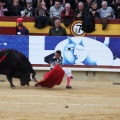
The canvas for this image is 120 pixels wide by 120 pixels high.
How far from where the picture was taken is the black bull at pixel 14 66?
1477cm

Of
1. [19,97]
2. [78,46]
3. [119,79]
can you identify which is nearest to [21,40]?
[78,46]

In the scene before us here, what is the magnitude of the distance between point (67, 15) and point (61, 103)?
19.9ft

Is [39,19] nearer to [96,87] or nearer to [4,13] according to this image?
[4,13]

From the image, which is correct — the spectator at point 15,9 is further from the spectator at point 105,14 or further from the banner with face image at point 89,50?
the spectator at point 105,14

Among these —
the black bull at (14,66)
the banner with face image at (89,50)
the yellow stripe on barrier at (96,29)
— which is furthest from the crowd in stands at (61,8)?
the black bull at (14,66)

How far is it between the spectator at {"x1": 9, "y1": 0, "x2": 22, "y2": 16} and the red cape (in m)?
3.63

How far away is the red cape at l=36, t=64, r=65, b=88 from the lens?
14.7 meters

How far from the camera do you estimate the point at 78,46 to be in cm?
1739

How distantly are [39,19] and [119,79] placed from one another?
2.89 m

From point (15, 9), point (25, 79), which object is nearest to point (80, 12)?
point (15, 9)

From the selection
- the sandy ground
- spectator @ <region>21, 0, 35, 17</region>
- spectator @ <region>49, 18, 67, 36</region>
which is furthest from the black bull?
spectator @ <region>21, 0, 35, 17</region>

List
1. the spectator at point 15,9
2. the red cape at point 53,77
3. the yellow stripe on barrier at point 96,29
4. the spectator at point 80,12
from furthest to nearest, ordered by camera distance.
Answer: the yellow stripe on barrier at point 96,29
the spectator at point 15,9
the spectator at point 80,12
the red cape at point 53,77

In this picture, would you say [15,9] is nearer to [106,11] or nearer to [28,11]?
[28,11]

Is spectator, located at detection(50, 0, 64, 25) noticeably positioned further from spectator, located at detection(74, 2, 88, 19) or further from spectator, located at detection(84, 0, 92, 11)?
spectator, located at detection(84, 0, 92, 11)
